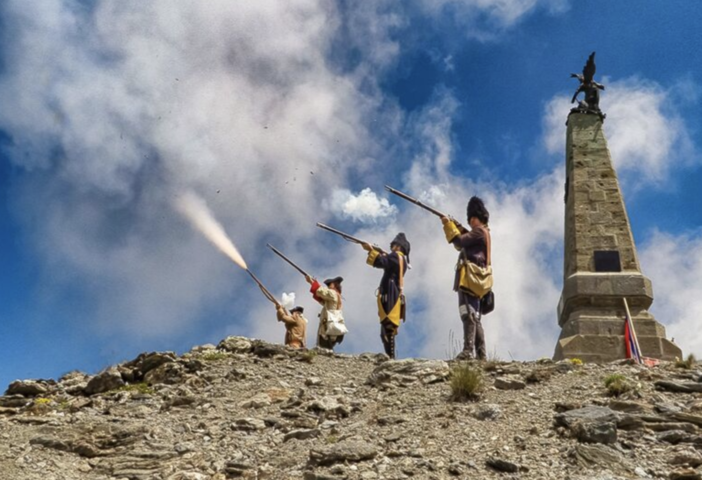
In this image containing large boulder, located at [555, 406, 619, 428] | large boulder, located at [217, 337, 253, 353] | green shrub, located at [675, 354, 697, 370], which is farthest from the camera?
large boulder, located at [217, 337, 253, 353]

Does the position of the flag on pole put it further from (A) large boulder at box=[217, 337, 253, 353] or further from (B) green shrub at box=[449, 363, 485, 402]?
(A) large boulder at box=[217, 337, 253, 353]

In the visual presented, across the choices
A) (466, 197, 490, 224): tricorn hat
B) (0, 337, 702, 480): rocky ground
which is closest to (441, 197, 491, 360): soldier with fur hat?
(466, 197, 490, 224): tricorn hat

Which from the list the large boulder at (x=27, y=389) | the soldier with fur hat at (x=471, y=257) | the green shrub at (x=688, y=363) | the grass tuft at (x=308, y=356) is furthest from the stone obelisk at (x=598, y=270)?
the large boulder at (x=27, y=389)

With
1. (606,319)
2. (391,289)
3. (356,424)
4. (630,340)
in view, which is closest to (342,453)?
(356,424)

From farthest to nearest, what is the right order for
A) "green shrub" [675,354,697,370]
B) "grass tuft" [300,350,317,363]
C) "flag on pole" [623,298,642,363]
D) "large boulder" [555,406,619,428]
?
"flag on pole" [623,298,642,363]
"grass tuft" [300,350,317,363]
"green shrub" [675,354,697,370]
"large boulder" [555,406,619,428]

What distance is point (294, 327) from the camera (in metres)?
13.5

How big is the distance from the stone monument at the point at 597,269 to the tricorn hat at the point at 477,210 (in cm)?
231

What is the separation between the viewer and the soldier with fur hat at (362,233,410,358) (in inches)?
445

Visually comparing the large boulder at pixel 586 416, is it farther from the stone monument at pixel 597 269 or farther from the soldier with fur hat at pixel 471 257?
the stone monument at pixel 597 269

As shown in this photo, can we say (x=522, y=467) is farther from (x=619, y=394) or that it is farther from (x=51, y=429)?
(x=51, y=429)

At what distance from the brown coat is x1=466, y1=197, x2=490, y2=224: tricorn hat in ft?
15.6

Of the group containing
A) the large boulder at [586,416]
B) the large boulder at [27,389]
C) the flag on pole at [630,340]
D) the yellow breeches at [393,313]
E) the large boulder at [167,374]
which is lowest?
the large boulder at [586,416]

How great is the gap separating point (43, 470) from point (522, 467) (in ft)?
14.5

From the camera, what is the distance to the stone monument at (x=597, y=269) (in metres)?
10.7
